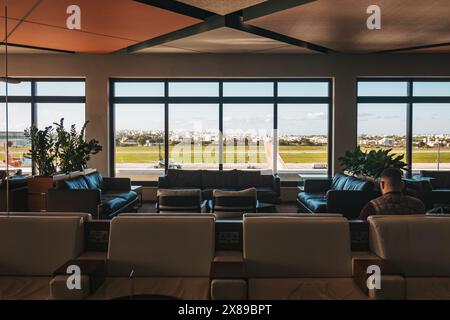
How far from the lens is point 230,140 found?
8797mm

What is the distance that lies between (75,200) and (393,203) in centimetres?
452

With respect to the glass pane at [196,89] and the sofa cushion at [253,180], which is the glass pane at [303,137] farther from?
the glass pane at [196,89]

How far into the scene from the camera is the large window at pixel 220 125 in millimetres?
8547

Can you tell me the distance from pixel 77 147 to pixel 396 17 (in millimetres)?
5672

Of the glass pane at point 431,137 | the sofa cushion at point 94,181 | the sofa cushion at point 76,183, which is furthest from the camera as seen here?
the glass pane at point 431,137

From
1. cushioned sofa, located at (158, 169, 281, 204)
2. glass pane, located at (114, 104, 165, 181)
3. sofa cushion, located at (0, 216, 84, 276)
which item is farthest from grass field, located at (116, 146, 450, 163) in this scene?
sofa cushion, located at (0, 216, 84, 276)

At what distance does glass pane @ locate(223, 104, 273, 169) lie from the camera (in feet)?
28.3

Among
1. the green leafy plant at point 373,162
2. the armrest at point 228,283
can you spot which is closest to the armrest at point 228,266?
the armrest at point 228,283

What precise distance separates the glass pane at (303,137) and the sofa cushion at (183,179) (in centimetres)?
219

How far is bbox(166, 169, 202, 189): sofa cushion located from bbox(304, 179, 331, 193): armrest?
88.0 inches

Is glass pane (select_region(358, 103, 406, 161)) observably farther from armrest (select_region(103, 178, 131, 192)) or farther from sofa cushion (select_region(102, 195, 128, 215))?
sofa cushion (select_region(102, 195, 128, 215))

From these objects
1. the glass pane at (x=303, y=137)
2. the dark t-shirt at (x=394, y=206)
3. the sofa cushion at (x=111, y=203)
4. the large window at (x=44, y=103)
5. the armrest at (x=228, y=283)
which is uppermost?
the large window at (x=44, y=103)
